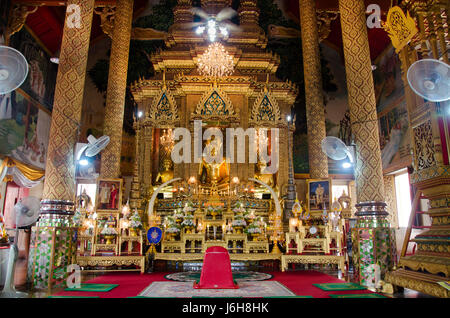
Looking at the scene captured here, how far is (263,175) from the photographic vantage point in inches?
483

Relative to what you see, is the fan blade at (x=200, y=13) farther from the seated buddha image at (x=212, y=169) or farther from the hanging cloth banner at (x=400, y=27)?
the hanging cloth banner at (x=400, y=27)

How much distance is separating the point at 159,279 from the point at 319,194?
523 cm

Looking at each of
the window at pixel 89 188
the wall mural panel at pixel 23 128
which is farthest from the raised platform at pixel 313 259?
the window at pixel 89 188

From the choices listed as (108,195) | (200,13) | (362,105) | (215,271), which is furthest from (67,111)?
(200,13)

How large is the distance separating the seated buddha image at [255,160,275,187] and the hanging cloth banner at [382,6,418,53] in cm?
750

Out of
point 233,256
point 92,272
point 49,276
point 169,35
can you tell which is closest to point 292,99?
point 169,35

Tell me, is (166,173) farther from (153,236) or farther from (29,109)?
(29,109)

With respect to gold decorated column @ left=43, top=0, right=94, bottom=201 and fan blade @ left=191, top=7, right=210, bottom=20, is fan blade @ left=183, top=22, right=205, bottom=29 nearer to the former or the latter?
fan blade @ left=191, top=7, right=210, bottom=20

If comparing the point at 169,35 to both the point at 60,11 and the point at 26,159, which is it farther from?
the point at 26,159

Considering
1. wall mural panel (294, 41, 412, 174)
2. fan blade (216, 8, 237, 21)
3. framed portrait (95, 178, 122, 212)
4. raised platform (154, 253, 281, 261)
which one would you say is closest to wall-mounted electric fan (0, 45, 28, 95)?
framed portrait (95, 178, 122, 212)

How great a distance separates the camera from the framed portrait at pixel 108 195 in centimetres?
905

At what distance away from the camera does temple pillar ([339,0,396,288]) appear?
5.14 meters

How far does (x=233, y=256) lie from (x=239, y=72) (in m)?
7.33

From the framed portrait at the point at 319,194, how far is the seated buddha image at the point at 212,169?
3.34 metres
